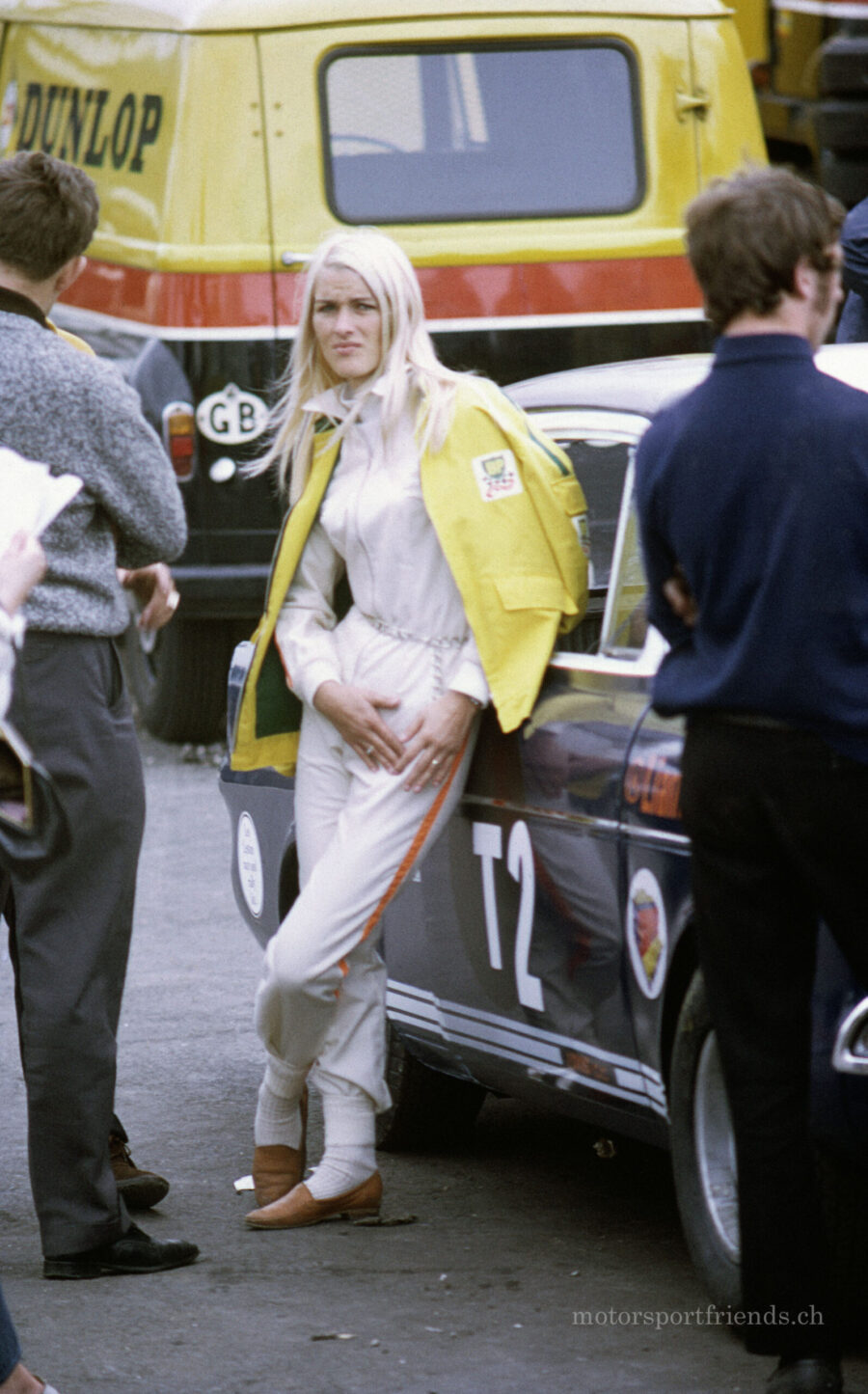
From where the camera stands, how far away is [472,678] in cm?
470

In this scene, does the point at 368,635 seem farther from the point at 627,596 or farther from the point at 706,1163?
the point at 706,1163

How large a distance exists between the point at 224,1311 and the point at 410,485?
61.0 inches

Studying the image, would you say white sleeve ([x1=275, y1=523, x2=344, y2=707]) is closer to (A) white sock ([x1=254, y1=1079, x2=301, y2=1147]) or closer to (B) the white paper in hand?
(A) white sock ([x1=254, y1=1079, x2=301, y2=1147])

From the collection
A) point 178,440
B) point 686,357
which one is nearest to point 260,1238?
point 686,357

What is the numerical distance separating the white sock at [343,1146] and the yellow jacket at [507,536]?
2.83 feet

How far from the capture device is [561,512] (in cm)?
469

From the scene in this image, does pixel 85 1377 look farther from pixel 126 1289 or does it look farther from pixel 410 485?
pixel 410 485

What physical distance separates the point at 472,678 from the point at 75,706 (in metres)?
0.74

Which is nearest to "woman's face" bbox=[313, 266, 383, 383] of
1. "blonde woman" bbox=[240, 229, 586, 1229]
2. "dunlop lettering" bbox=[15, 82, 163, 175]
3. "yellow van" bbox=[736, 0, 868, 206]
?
"blonde woman" bbox=[240, 229, 586, 1229]

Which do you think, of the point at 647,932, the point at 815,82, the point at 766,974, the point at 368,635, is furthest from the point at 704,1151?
the point at 815,82

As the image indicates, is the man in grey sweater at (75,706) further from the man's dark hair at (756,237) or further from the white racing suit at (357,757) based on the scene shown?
the man's dark hair at (756,237)

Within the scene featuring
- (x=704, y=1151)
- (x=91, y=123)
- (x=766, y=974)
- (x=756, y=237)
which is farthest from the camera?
(x=91, y=123)

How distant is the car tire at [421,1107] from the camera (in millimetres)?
5430

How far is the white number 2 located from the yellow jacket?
237 millimetres
